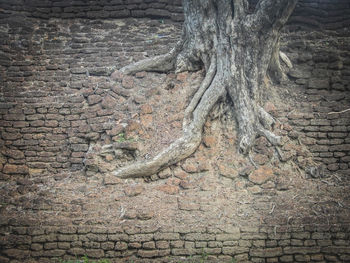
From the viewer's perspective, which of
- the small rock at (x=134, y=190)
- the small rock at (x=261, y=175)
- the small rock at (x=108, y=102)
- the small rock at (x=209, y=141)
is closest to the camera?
the small rock at (x=134, y=190)

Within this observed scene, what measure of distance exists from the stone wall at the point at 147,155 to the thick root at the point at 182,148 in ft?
0.37

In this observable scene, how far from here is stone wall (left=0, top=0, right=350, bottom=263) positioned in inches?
162

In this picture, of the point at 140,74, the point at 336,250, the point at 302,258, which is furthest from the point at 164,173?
the point at 336,250

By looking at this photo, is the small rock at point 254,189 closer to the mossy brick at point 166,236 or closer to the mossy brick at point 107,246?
the mossy brick at point 166,236

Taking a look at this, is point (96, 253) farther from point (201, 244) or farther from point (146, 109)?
point (146, 109)

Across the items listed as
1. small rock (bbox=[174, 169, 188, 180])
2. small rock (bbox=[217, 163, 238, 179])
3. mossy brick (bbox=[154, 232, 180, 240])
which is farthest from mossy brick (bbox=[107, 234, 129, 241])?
small rock (bbox=[217, 163, 238, 179])

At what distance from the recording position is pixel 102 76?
561 centimetres

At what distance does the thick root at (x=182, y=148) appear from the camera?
4.62 meters

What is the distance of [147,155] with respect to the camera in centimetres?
476

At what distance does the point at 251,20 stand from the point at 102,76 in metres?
2.16

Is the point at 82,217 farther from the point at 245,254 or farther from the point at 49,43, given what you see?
the point at 49,43

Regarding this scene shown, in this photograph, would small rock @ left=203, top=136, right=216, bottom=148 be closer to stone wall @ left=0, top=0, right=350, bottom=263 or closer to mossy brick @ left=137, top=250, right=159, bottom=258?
stone wall @ left=0, top=0, right=350, bottom=263

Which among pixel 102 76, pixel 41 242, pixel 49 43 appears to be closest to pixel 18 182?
pixel 41 242

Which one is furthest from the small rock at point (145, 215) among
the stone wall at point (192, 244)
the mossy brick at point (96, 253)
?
the mossy brick at point (96, 253)
